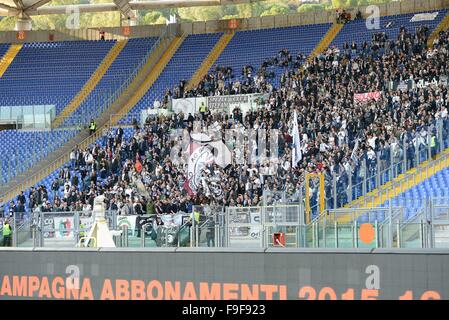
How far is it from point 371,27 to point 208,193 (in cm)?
1588

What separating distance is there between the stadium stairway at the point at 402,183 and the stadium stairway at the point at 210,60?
1855 centimetres

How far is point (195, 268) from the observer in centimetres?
1811

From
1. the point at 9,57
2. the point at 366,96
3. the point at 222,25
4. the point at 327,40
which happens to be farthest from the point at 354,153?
the point at 9,57

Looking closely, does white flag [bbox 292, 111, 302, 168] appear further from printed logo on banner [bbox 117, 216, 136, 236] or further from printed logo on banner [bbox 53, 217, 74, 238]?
printed logo on banner [bbox 53, 217, 74, 238]

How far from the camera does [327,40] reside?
48156 millimetres

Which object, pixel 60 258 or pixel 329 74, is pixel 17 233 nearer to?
pixel 60 258

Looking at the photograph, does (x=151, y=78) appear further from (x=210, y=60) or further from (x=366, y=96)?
(x=366, y=96)

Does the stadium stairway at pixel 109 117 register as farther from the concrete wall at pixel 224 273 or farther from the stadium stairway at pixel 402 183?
the concrete wall at pixel 224 273

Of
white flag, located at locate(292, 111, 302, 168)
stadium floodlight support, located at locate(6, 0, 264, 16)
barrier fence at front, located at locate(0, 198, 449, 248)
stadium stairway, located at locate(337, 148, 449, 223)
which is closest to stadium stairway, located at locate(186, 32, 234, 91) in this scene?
stadium floodlight support, located at locate(6, 0, 264, 16)

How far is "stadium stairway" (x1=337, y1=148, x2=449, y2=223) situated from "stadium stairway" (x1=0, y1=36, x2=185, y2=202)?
56.3 ft

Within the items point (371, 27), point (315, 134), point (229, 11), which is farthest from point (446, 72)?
point (229, 11)

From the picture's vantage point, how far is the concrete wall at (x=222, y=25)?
48.4 meters

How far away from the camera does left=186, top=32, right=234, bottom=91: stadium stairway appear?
49.0 meters

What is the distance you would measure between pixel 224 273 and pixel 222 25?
3688cm
